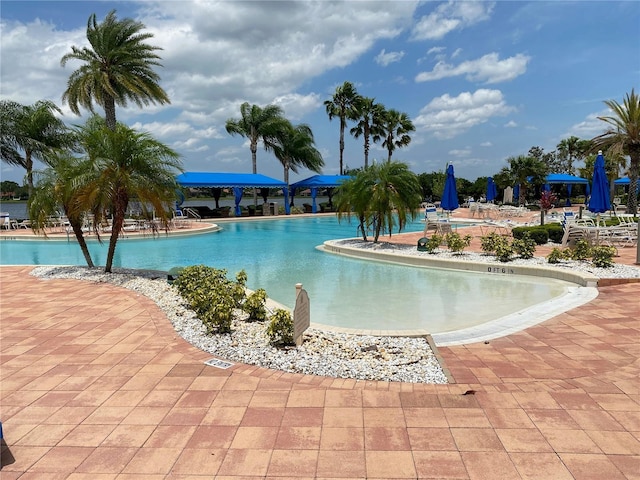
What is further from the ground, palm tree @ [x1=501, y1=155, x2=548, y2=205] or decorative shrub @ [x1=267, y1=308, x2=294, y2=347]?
palm tree @ [x1=501, y1=155, x2=548, y2=205]

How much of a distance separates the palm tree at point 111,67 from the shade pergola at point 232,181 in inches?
237

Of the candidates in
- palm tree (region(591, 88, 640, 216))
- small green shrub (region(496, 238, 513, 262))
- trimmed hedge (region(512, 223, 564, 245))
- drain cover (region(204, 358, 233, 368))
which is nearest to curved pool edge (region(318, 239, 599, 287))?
small green shrub (region(496, 238, 513, 262))

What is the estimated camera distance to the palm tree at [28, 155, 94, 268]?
862cm

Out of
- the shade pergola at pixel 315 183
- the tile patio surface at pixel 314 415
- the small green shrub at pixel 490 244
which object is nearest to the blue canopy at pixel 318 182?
the shade pergola at pixel 315 183

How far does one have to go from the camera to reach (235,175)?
99.9 ft

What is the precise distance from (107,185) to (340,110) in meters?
30.9

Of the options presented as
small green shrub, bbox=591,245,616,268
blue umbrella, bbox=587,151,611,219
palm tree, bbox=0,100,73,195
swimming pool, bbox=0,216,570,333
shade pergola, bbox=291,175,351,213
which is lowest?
swimming pool, bbox=0,216,570,333

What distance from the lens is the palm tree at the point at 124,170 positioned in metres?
8.26

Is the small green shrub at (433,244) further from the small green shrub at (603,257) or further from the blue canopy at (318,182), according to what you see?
the blue canopy at (318,182)

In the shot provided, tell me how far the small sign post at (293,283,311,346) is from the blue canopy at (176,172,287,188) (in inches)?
931

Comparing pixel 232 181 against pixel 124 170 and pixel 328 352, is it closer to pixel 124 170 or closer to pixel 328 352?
pixel 124 170

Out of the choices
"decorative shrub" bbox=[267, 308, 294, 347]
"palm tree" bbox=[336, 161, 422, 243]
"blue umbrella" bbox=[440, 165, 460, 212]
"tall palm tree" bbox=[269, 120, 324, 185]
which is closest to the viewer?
"decorative shrub" bbox=[267, 308, 294, 347]

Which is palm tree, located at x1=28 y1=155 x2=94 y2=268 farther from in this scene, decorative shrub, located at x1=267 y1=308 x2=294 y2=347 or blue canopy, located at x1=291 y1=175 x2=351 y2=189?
blue canopy, located at x1=291 y1=175 x2=351 y2=189

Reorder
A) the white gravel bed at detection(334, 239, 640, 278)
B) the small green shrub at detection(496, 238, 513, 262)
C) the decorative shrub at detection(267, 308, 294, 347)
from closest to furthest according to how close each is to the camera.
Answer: the decorative shrub at detection(267, 308, 294, 347) < the white gravel bed at detection(334, 239, 640, 278) < the small green shrub at detection(496, 238, 513, 262)
